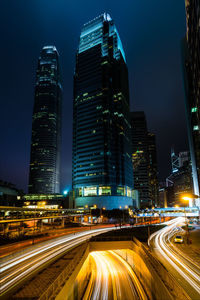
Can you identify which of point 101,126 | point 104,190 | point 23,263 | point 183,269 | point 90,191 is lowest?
point 23,263

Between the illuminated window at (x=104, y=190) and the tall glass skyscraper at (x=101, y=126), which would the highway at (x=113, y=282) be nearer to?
the tall glass skyscraper at (x=101, y=126)

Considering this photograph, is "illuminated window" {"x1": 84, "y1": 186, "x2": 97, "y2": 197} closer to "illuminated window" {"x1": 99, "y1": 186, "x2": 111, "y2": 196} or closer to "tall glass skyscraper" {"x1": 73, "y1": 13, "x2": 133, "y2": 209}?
"tall glass skyscraper" {"x1": 73, "y1": 13, "x2": 133, "y2": 209}

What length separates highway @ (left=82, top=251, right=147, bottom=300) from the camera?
25.7 meters

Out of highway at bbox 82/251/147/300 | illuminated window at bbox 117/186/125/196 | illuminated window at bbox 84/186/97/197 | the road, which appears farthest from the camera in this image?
illuminated window at bbox 117/186/125/196

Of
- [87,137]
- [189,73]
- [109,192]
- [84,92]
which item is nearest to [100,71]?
[84,92]

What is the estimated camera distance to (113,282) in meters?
29.3

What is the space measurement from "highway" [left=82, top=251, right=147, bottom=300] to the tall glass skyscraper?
103273 millimetres

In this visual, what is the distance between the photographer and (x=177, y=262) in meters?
26.2

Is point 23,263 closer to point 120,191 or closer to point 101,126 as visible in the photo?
point 120,191

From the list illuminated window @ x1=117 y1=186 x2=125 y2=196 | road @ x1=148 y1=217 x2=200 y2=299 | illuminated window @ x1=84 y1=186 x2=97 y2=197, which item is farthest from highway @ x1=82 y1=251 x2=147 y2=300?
illuminated window @ x1=117 y1=186 x2=125 y2=196

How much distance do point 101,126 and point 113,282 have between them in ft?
451

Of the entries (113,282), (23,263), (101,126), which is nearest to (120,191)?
(101,126)

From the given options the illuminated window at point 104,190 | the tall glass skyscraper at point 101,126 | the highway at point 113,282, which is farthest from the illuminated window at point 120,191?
the highway at point 113,282

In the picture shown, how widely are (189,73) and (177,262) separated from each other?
127907 mm
